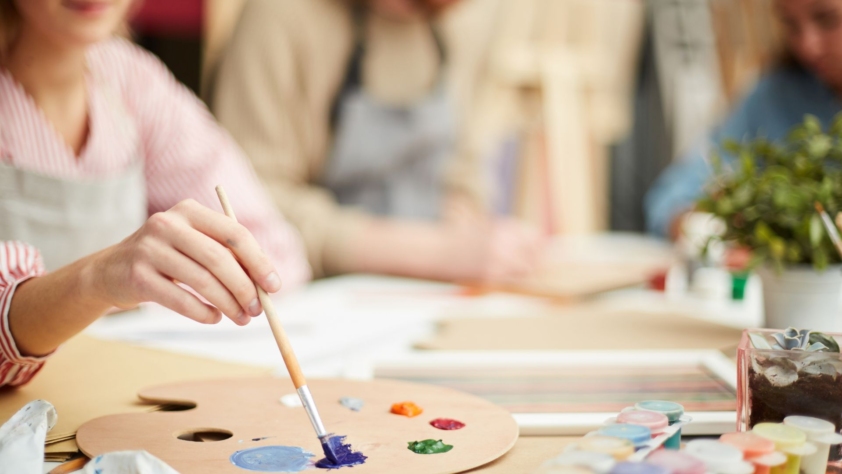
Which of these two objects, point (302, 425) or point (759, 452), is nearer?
point (759, 452)

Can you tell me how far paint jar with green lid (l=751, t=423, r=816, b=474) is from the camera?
435 mm

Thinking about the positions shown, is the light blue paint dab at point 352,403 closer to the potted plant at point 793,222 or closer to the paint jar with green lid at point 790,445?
the paint jar with green lid at point 790,445

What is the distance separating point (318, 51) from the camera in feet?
5.09

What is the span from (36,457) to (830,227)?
2.13 ft

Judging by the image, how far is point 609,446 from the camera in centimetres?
41

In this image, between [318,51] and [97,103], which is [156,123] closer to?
[97,103]

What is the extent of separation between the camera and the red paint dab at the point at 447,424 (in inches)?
20.8

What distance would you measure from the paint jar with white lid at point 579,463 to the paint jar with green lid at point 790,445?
11cm

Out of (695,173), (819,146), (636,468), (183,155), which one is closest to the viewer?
(636,468)

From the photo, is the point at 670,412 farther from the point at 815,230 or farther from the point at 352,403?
the point at 815,230

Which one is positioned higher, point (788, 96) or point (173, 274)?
point (788, 96)

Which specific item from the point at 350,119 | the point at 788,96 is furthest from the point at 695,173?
the point at 350,119

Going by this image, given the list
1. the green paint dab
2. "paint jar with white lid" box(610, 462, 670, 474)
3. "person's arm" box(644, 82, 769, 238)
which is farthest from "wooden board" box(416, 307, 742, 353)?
"person's arm" box(644, 82, 769, 238)

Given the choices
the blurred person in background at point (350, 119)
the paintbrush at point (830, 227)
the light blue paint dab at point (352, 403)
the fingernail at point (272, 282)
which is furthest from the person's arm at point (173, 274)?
the blurred person in background at point (350, 119)
